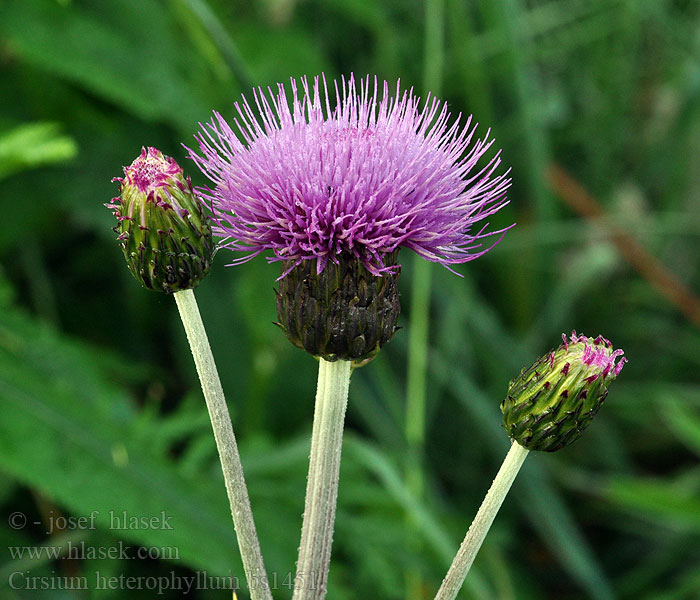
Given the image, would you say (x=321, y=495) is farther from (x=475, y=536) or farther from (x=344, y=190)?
(x=344, y=190)

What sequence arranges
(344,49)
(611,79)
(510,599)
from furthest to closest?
(344,49) → (611,79) → (510,599)

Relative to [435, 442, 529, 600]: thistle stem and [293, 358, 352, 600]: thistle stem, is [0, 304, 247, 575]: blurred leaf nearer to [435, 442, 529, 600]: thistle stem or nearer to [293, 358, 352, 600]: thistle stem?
[293, 358, 352, 600]: thistle stem

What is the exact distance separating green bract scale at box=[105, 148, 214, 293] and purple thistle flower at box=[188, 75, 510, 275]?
0.14 ft

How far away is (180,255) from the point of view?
946mm

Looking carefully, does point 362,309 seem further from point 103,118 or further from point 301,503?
point 103,118

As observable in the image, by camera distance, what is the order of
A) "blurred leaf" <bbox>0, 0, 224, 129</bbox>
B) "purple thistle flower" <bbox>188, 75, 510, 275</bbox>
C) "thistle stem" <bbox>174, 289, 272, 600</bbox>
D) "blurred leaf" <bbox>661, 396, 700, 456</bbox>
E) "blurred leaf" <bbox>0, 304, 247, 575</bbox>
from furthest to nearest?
"blurred leaf" <bbox>661, 396, 700, 456</bbox> → "blurred leaf" <bbox>0, 0, 224, 129</bbox> → "blurred leaf" <bbox>0, 304, 247, 575</bbox> → "purple thistle flower" <bbox>188, 75, 510, 275</bbox> → "thistle stem" <bbox>174, 289, 272, 600</bbox>

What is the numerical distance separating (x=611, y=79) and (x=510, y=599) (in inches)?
94.7

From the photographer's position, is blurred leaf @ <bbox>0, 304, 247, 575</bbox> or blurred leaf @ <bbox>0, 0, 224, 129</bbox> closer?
blurred leaf @ <bbox>0, 304, 247, 575</bbox>

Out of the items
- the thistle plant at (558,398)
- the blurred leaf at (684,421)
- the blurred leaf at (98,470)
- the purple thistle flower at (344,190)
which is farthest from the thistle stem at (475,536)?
the blurred leaf at (684,421)

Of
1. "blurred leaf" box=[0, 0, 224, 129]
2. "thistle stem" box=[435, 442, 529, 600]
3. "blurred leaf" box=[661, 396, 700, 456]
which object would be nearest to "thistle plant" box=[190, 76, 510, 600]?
"thistle stem" box=[435, 442, 529, 600]

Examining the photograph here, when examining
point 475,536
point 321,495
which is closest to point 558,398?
point 475,536

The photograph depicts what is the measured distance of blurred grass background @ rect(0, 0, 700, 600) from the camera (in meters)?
2.01

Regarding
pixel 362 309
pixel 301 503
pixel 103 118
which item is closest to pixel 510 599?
pixel 301 503

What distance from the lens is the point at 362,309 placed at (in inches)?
40.7
